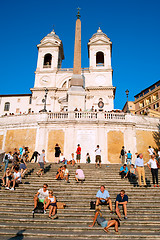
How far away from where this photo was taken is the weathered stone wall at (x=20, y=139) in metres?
21.0

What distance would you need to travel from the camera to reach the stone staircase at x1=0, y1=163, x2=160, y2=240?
20.7ft

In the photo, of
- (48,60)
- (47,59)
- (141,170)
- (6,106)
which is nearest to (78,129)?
(141,170)

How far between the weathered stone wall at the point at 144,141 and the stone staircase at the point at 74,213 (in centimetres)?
908

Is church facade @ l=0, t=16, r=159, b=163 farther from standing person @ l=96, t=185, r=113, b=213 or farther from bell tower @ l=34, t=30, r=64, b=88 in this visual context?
bell tower @ l=34, t=30, r=64, b=88

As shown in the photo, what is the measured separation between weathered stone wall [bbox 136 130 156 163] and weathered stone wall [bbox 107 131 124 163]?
1968 mm

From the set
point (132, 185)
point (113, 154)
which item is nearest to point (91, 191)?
point (132, 185)

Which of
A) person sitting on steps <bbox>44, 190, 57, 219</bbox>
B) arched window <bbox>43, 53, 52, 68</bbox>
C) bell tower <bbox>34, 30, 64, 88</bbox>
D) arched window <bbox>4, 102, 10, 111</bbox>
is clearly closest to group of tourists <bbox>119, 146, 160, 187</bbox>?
person sitting on steps <bbox>44, 190, 57, 219</bbox>

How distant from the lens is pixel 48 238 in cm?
614

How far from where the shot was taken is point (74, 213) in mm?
7867

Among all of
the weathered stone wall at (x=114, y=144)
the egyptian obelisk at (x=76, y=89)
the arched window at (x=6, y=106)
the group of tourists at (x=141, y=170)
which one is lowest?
the group of tourists at (x=141, y=170)

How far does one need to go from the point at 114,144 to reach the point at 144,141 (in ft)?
11.2

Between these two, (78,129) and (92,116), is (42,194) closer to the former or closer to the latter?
(78,129)

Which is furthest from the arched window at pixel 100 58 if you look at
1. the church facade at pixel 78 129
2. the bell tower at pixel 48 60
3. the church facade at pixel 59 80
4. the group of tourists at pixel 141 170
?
the group of tourists at pixel 141 170

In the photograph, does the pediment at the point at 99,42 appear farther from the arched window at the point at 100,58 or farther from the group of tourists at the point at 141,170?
the group of tourists at the point at 141,170
